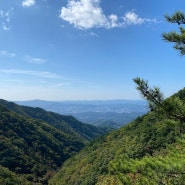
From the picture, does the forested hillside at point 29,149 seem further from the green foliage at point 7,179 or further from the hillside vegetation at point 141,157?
the hillside vegetation at point 141,157

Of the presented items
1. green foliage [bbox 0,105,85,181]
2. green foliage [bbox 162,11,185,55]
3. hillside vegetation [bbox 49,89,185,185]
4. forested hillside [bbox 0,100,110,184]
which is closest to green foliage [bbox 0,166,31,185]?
forested hillside [bbox 0,100,110,184]

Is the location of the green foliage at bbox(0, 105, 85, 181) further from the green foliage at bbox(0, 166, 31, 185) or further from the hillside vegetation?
the green foliage at bbox(0, 166, 31, 185)

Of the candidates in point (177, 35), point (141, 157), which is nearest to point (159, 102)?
point (177, 35)

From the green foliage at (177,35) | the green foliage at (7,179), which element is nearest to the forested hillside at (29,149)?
the green foliage at (7,179)

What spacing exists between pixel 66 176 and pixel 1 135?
50.1 m

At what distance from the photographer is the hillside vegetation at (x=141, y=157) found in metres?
9.96

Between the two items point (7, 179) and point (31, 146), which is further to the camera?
point (31, 146)

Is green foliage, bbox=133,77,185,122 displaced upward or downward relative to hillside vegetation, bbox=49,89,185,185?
upward

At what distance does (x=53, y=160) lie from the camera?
14650 centimetres

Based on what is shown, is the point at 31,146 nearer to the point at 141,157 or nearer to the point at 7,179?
the point at 7,179

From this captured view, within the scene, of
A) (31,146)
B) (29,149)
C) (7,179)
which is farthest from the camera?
(31,146)

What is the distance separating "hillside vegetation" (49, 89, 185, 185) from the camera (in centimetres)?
996

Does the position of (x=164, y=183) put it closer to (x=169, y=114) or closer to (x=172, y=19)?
(x=169, y=114)

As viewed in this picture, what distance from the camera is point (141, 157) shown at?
18.5 metres
